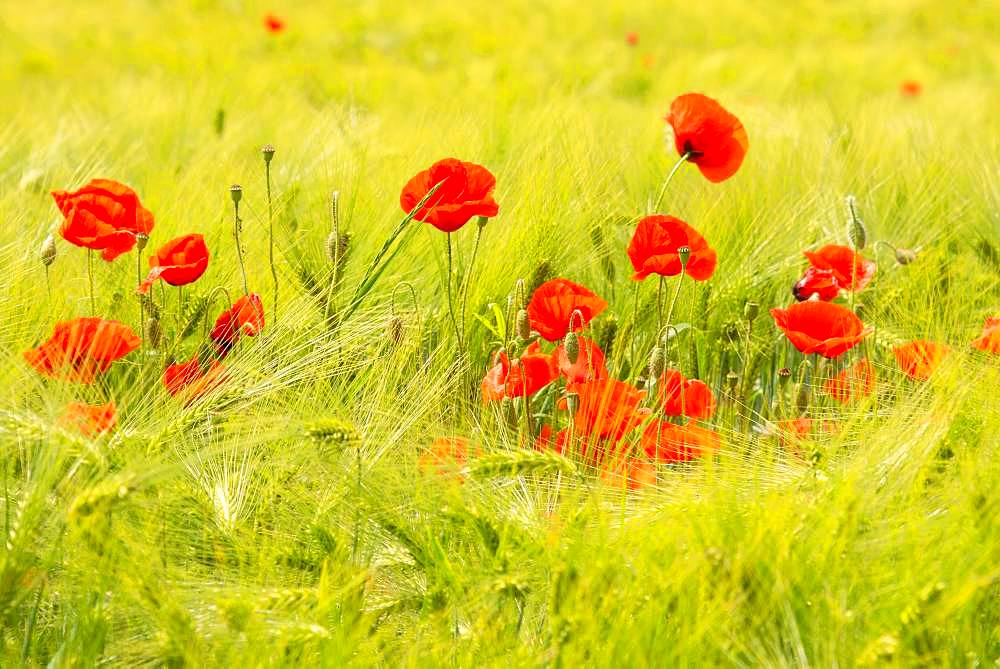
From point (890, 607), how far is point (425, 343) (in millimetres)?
604

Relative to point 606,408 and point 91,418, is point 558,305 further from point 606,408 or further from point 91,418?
point 91,418

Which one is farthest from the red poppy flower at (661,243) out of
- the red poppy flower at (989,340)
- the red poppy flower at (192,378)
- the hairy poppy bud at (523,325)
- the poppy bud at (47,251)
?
the poppy bud at (47,251)

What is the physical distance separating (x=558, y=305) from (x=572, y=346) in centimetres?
9

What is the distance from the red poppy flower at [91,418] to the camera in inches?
34.4

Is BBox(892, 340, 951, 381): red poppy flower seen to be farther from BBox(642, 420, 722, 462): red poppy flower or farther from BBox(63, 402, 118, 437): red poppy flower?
BBox(63, 402, 118, 437): red poppy flower

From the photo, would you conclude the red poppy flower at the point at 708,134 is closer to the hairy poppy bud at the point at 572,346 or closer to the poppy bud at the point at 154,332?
the hairy poppy bud at the point at 572,346

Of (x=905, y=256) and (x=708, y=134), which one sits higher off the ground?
(x=708, y=134)

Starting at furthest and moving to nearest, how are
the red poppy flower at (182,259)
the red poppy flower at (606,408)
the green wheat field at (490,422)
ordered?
1. the red poppy flower at (182,259)
2. the red poppy flower at (606,408)
3. the green wheat field at (490,422)

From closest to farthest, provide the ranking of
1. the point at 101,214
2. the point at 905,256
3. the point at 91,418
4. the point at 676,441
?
the point at 91,418 → the point at 676,441 → the point at 101,214 → the point at 905,256

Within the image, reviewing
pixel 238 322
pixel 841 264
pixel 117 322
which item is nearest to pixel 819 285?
pixel 841 264

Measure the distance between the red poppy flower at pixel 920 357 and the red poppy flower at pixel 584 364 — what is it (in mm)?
263

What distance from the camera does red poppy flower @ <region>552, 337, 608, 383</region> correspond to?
100cm

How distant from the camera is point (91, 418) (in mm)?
902

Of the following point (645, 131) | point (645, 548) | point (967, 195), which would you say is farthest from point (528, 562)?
point (645, 131)
